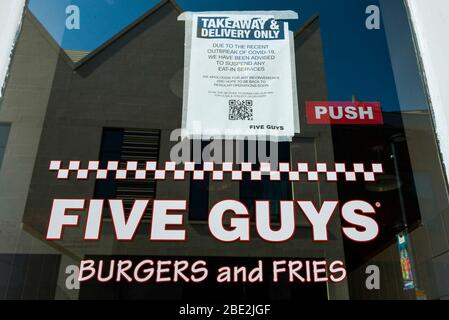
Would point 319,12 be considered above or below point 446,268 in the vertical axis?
above

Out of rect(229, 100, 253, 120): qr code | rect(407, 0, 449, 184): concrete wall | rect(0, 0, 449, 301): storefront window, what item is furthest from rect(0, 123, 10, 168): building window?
rect(407, 0, 449, 184): concrete wall

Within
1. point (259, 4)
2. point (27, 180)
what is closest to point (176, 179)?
point (27, 180)

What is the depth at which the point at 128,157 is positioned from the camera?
1510 millimetres

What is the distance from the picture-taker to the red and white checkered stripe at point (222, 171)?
1.48 meters

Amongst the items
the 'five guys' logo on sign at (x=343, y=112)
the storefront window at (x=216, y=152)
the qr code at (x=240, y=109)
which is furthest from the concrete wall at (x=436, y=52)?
the qr code at (x=240, y=109)

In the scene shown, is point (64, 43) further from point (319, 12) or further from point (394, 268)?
point (394, 268)

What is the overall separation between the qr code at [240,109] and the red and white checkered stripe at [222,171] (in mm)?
192

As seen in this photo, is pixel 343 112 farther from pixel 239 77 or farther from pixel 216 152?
pixel 216 152

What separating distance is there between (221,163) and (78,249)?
60cm

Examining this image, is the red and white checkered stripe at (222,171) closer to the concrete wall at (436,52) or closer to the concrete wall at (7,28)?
the concrete wall at (436,52)

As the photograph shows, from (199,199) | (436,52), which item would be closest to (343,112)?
(436,52)

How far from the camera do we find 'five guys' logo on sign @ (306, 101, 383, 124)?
1.60 meters
